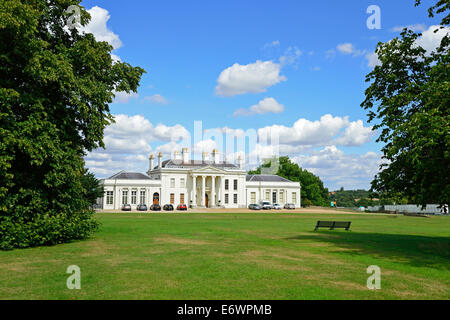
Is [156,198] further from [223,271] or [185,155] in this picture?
[223,271]

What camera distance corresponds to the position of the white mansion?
84.9m

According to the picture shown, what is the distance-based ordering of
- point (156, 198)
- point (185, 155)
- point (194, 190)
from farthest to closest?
1. point (185, 155)
2. point (194, 190)
3. point (156, 198)

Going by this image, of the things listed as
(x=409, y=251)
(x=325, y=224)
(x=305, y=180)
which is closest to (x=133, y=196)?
(x=305, y=180)

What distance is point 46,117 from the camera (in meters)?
17.8

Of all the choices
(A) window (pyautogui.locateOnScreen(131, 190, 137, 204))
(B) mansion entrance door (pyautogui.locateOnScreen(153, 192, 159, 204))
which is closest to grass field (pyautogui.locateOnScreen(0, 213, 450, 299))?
(A) window (pyautogui.locateOnScreen(131, 190, 137, 204))

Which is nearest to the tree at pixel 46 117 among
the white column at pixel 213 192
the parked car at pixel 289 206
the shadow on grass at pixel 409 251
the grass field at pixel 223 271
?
the grass field at pixel 223 271

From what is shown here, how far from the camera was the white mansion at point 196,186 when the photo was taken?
8494 cm

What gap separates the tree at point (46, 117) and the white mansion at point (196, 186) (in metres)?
64.7

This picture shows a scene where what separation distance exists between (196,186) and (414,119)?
267 ft

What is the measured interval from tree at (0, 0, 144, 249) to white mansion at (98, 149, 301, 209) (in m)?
64.7
